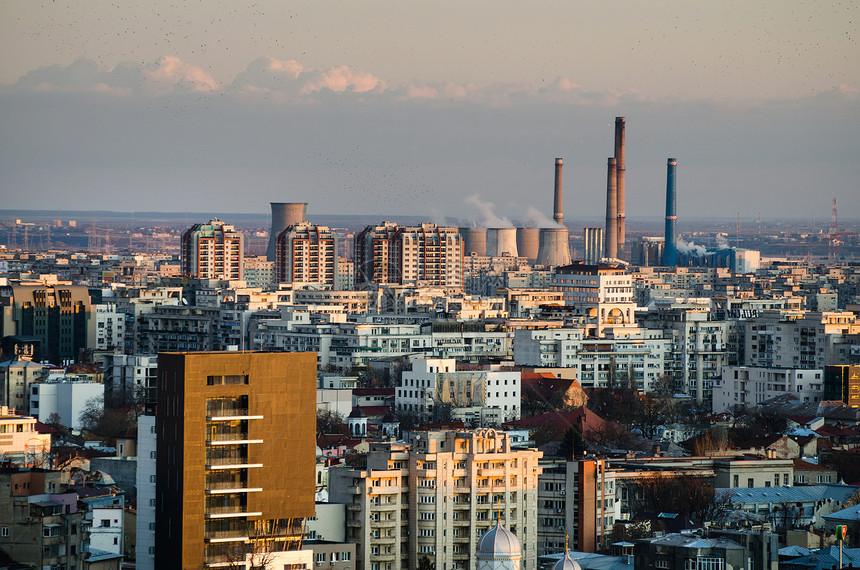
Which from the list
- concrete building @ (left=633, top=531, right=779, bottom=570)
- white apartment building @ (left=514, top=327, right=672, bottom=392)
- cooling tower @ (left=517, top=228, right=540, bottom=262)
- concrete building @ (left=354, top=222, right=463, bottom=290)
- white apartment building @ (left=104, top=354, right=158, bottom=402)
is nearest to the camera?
concrete building @ (left=633, top=531, right=779, bottom=570)

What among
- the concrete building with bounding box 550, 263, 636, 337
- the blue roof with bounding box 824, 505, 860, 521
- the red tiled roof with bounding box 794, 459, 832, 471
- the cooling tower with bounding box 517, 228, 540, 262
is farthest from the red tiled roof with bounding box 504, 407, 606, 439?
the cooling tower with bounding box 517, 228, 540, 262

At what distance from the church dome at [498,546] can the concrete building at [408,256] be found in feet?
233

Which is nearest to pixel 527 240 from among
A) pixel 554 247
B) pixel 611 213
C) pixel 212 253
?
pixel 554 247

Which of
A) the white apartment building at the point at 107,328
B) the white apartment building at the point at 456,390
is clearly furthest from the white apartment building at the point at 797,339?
the white apartment building at the point at 107,328

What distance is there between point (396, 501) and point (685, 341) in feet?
114

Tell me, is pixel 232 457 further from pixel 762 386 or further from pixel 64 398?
pixel 762 386

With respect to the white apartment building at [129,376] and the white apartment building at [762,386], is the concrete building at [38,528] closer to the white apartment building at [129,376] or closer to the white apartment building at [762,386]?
the white apartment building at [129,376]

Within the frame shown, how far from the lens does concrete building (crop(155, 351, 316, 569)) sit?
85.5 ft

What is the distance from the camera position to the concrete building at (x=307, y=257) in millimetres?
102375

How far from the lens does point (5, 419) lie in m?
37.0

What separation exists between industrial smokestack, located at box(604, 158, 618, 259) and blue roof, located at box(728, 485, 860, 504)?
7821 centimetres

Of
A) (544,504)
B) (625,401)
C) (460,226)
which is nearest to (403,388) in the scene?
(625,401)

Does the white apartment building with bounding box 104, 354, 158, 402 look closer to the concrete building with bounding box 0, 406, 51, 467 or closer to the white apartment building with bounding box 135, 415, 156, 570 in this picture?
the concrete building with bounding box 0, 406, 51, 467

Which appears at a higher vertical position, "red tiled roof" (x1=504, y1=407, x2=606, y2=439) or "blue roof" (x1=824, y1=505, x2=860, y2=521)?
"red tiled roof" (x1=504, y1=407, x2=606, y2=439)
